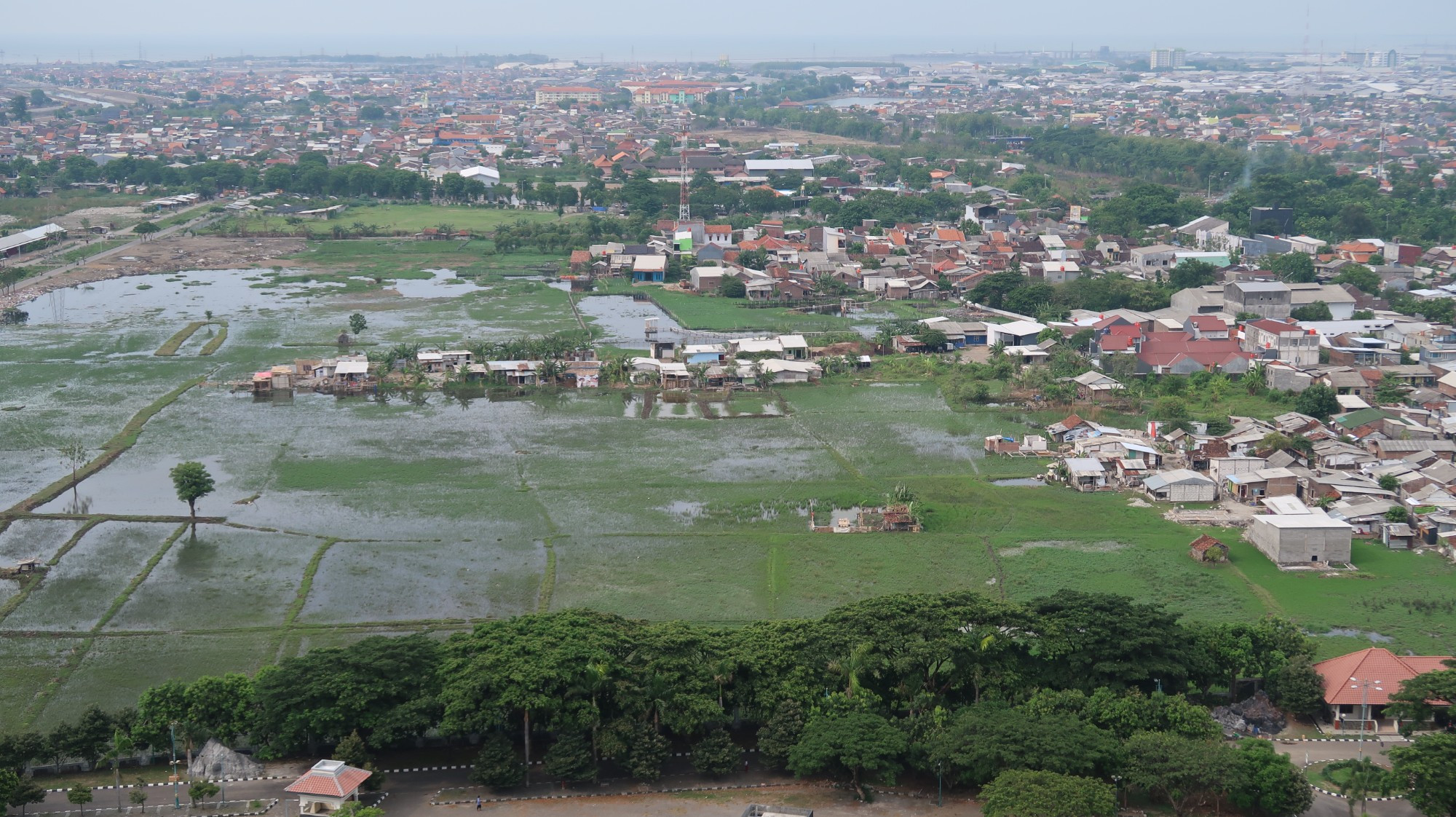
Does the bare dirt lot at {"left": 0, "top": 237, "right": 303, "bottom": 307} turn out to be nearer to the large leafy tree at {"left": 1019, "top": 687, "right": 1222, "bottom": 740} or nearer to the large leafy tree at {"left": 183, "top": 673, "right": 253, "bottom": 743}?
the large leafy tree at {"left": 183, "top": 673, "right": 253, "bottom": 743}

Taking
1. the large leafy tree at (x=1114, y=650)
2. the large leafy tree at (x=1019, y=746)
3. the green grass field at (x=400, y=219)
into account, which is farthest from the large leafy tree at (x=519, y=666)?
the green grass field at (x=400, y=219)

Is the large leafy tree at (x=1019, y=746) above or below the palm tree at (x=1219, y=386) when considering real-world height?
above

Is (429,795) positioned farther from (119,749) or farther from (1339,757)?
(1339,757)

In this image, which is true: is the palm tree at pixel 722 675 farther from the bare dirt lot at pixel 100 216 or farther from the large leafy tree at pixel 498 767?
the bare dirt lot at pixel 100 216

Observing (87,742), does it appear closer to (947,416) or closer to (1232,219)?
(947,416)

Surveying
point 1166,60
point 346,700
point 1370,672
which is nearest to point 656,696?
point 346,700

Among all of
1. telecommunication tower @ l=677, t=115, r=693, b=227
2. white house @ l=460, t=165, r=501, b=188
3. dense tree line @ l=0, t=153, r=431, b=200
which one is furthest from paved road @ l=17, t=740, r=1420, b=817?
white house @ l=460, t=165, r=501, b=188
